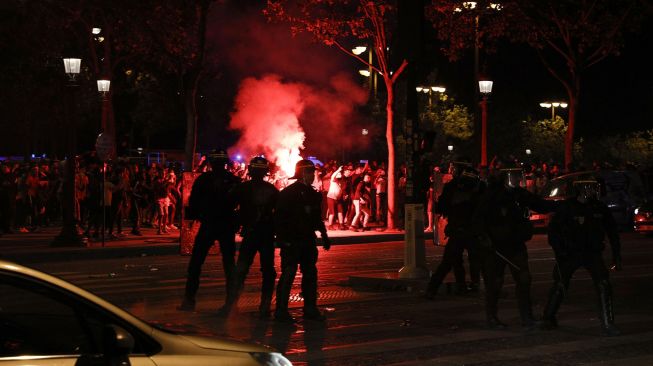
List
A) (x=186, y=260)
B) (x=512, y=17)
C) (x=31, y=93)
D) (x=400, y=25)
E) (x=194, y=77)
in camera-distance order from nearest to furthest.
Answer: (x=400, y=25)
(x=186, y=260)
(x=194, y=77)
(x=512, y=17)
(x=31, y=93)

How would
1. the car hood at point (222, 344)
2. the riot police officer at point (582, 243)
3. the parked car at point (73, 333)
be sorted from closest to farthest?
the parked car at point (73, 333), the car hood at point (222, 344), the riot police officer at point (582, 243)

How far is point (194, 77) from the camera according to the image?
27.9 m

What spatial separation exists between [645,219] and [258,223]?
1739 cm

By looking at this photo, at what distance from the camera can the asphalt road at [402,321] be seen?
989 centimetres

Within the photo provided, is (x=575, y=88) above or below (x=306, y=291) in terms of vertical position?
above

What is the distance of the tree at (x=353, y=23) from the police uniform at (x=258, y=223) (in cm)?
1860

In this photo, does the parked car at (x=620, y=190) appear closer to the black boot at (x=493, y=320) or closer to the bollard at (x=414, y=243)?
the bollard at (x=414, y=243)

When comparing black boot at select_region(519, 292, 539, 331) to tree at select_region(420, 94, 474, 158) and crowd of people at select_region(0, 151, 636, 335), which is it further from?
tree at select_region(420, 94, 474, 158)

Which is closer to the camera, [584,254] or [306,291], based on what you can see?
[584,254]

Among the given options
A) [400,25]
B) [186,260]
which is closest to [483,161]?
[186,260]

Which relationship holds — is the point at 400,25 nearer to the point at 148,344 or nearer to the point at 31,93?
the point at 148,344

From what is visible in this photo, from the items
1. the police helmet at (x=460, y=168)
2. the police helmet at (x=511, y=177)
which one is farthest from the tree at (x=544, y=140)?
the police helmet at (x=511, y=177)

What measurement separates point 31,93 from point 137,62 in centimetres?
1970

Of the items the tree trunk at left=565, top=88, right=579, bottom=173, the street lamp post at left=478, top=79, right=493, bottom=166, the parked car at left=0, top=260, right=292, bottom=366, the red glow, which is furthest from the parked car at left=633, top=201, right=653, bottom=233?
the parked car at left=0, top=260, right=292, bottom=366
